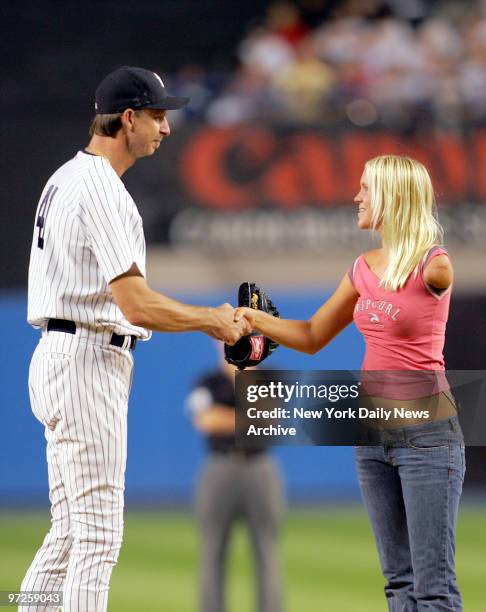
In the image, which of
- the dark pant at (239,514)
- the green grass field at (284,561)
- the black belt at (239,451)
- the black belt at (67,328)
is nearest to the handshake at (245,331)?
the black belt at (67,328)

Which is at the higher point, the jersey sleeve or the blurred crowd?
Answer: the blurred crowd

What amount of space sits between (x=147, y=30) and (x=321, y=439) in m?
8.35

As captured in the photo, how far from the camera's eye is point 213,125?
1013cm

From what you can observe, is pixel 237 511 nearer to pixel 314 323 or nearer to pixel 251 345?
pixel 251 345

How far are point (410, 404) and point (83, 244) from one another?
1158 millimetres

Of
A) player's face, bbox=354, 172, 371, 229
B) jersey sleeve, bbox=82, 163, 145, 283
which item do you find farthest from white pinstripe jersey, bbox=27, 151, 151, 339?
player's face, bbox=354, 172, 371, 229

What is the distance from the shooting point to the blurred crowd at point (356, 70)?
10.1m

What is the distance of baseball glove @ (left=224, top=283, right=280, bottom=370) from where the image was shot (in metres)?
3.84

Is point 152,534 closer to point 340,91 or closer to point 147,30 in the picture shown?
point 340,91

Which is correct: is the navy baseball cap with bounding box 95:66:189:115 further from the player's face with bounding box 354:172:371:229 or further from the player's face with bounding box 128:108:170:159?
the player's face with bounding box 354:172:371:229

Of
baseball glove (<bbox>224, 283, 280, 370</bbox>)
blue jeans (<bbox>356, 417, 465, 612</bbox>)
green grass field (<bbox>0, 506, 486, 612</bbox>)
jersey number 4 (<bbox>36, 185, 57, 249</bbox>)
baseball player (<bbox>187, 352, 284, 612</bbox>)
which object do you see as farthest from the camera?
green grass field (<bbox>0, 506, 486, 612</bbox>)

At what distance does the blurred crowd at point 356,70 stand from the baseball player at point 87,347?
672 cm

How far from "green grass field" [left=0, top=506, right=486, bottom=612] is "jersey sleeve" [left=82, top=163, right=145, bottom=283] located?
301 cm

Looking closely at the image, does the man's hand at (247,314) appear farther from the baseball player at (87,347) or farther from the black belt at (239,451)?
the black belt at (239,451)
